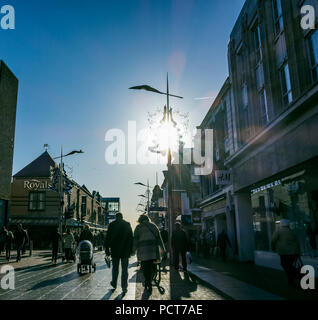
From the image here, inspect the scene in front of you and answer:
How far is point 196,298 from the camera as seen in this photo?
7336 millimetres

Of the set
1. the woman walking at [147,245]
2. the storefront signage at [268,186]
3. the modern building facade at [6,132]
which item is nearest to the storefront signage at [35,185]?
the modern building facade at [6,132]

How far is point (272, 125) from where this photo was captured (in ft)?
38.9

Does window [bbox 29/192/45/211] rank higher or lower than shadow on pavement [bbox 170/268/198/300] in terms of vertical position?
higher

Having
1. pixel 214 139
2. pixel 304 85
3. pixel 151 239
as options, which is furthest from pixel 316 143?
pixel 214 139

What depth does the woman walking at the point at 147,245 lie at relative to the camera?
321 inches

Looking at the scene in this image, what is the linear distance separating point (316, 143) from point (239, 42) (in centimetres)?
1001

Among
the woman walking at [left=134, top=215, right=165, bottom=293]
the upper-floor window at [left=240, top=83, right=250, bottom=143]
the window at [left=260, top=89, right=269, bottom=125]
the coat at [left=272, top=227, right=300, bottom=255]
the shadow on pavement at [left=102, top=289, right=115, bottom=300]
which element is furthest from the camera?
the upper-floor window at [left=240, top=83, right=250, bottom=143]

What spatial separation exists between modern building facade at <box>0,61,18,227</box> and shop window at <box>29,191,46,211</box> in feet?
61.9

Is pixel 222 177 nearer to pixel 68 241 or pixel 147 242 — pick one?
pixel 68 241

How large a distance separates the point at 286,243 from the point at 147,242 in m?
3.68

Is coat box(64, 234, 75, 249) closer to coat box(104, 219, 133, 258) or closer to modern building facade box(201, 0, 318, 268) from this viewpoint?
modern building facade box(201, 0, 318, 268)

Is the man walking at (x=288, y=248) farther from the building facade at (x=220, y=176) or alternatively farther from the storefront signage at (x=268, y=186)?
the building facade at (x=220, y=176)

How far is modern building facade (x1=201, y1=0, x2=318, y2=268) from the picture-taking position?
1059 centimetres

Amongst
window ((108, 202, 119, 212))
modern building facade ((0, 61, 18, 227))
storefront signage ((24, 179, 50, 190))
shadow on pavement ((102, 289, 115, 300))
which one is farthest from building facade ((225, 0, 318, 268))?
window ((108, 202, 119, 212))
